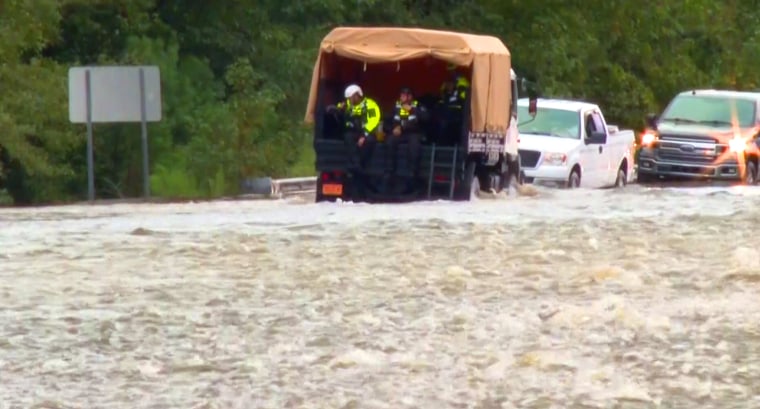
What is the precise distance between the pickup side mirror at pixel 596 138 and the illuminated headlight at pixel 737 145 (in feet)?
12.3

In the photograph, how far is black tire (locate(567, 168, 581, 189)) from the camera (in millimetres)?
29391

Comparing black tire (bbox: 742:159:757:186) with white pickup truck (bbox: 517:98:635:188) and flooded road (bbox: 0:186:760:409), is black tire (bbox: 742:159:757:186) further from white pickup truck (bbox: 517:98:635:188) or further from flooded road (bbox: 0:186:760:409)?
flooded road (bbox: 0:186:760:409)

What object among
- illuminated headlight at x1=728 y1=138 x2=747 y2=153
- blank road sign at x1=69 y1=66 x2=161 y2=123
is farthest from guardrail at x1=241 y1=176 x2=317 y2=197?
illuminated headlight at x1=728 y1=138 x2=747 y2=153

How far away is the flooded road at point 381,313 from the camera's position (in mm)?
9352

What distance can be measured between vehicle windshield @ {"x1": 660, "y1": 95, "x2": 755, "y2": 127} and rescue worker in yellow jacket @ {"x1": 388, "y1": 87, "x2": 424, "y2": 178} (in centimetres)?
1187

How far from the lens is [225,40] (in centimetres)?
3991

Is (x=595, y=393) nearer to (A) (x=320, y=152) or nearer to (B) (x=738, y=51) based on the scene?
(A) (x=320, y=152)

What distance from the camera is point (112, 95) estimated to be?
85.7 ft

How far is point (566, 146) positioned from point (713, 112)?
216 inches

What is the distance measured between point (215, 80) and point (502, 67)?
14945mm

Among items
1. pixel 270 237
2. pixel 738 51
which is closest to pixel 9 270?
pixel 270 237

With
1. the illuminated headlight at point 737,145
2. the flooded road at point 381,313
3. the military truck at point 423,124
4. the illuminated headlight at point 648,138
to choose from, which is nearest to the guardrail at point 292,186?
the military truck at point 423,124

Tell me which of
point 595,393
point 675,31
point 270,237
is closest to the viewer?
point 595,393

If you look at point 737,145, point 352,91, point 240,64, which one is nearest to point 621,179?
point 737,145
